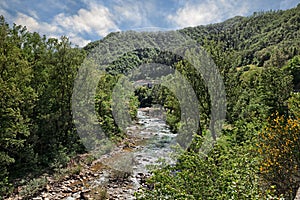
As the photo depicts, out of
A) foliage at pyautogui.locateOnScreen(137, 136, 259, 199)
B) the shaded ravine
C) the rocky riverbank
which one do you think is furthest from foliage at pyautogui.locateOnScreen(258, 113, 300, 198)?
the rocky riverbank

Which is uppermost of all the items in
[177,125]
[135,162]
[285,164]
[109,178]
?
[177,125]

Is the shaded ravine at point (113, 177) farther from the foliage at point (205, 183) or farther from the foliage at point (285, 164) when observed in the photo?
the foliage at point (285, 164)

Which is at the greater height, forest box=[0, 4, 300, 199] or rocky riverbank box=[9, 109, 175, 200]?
forest box=[0, 4, 300, 199]

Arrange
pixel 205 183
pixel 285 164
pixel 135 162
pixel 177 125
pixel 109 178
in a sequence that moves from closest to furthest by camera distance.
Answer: pixel 205 183 → pixel 285 164 → pixel 109 178 → pixel 177 125 → pixel 135 162

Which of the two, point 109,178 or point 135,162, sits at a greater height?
point 135,162

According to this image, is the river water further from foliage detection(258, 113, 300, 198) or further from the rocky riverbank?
foliage detection(258, 113, 300, 198)

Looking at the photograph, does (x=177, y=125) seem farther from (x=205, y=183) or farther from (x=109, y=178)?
(x=205, y=183)

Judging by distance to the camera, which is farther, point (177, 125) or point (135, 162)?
point (135, 162)

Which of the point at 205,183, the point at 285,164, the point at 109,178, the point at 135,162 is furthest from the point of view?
the point at 135,162

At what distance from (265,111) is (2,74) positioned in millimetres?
12177

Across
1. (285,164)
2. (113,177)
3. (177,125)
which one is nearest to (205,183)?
(285,164)

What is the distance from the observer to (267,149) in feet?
20.2

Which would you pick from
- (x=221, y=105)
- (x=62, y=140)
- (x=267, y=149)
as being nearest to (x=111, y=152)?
(x=62, y=140)

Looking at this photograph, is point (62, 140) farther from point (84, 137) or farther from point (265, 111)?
point (265, 111)
